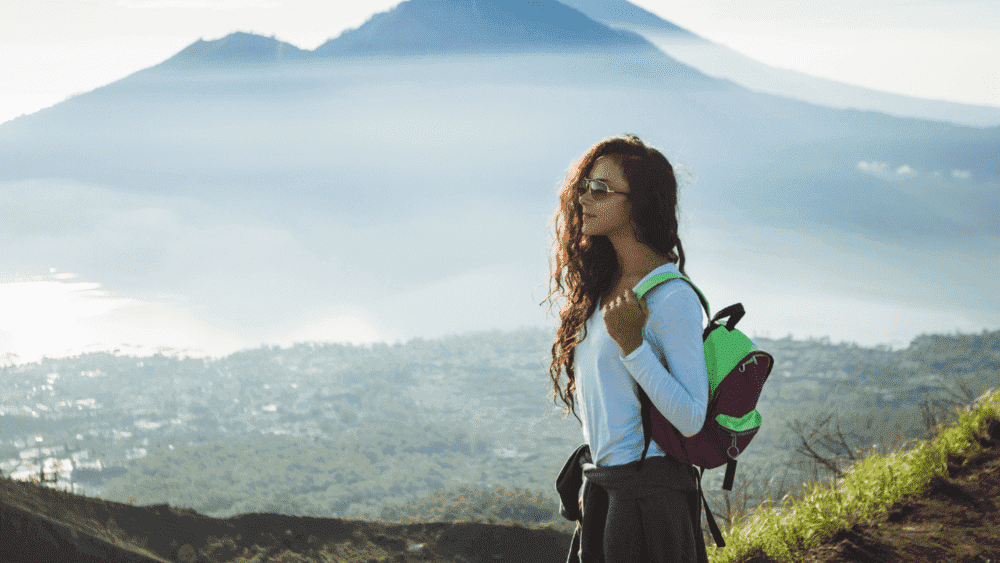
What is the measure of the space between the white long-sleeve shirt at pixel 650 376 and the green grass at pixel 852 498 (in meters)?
2.44

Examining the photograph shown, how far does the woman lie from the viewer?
1999mm

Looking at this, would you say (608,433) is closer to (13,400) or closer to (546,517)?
(546,517)

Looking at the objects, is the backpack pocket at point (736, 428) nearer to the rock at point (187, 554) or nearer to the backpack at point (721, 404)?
the backpack at point (721, 404)

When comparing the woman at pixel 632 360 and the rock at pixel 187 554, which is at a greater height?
the woman at pixel 632 360

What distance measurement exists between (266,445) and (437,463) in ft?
103

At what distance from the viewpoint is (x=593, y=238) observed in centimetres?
247

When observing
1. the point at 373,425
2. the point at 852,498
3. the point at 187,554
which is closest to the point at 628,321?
the point at 852,498

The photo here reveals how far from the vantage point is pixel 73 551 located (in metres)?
5.07

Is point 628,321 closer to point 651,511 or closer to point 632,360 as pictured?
point 632,360

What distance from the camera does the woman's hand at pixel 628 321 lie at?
200cm

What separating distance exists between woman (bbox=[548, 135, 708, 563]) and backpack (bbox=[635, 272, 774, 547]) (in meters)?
0.06

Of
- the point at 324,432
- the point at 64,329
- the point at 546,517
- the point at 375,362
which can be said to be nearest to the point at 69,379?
the point at 324,432

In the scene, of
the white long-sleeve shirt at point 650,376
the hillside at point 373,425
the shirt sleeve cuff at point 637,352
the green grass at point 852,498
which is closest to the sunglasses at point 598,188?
the white long-sleeve shirt at point 650,376

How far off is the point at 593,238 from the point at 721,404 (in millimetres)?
783
